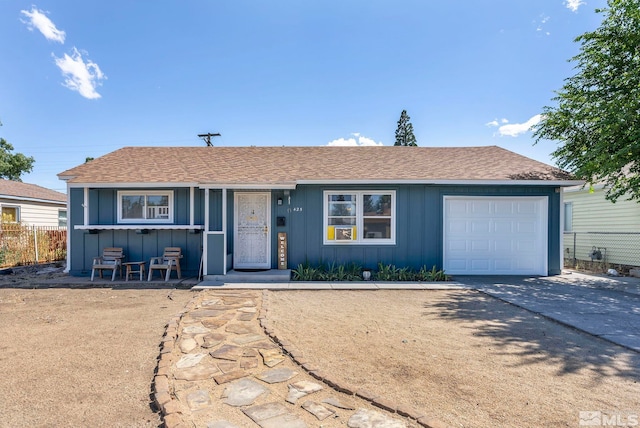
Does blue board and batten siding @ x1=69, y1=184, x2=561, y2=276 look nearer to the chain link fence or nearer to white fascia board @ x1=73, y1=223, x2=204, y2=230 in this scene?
white fascia board @ x1=73, y1=223, x2=204, y2=230

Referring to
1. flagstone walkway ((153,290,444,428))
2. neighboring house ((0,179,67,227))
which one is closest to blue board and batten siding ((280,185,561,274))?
flagstone walkway ((153,290,444,428))

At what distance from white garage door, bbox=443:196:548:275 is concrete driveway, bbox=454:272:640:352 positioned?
46 centimetres

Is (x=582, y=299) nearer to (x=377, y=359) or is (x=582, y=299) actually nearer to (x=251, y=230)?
(x=377, y=359)

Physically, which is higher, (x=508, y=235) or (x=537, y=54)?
(x=537, y=54)

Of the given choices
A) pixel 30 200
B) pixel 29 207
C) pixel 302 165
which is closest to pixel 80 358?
pixel 302 165

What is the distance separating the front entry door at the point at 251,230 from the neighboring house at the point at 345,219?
3 centimetres

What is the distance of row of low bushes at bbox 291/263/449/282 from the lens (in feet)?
27.0

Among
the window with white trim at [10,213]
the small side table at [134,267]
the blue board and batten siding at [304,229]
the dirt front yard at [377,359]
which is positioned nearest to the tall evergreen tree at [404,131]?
the blue board and batten siding at [304,229]

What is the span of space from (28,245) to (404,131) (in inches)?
1229

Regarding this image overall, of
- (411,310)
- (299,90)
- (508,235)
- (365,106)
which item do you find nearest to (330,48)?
(299,90)

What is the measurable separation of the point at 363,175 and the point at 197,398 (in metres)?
7.02

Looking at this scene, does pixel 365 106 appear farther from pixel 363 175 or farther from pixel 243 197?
pixel 243 197

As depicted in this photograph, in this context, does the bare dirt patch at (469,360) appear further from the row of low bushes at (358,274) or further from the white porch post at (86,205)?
the white porch post at (86,205)

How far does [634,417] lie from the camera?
245cm
